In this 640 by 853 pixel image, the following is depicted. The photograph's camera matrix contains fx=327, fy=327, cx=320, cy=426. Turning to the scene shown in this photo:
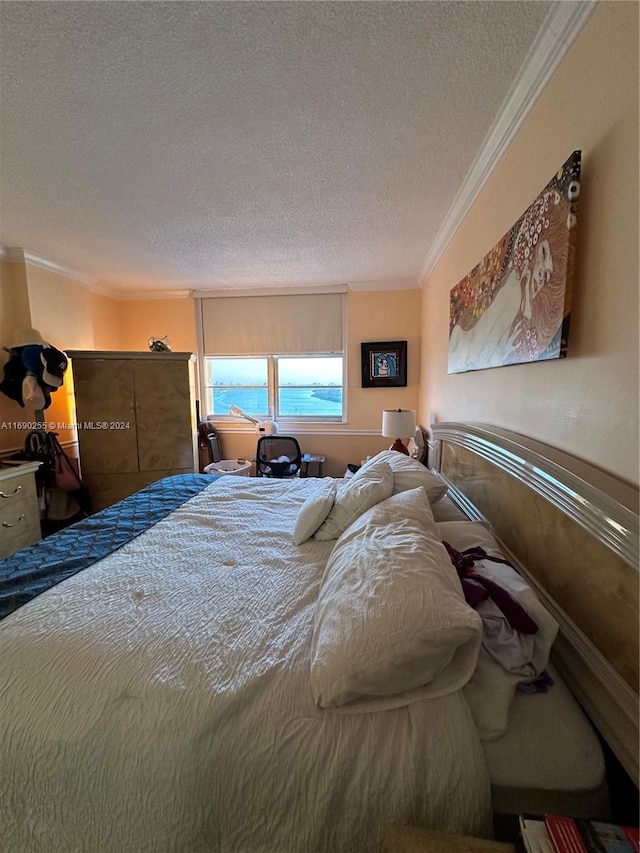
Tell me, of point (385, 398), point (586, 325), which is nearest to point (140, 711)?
point (586, 325)

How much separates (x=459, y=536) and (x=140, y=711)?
114cm

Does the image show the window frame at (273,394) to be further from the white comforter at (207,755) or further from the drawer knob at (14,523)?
the white comforter at (207,755)

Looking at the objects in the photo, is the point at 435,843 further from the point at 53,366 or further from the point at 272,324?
the point at 272,324

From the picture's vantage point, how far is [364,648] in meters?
0.73

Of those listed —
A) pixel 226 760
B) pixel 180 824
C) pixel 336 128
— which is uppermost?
pixel 336 128

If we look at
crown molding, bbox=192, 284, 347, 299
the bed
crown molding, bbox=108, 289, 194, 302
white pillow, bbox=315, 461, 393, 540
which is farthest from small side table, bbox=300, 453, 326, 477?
the bed

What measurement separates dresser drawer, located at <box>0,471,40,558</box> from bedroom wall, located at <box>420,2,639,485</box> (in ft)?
11.0

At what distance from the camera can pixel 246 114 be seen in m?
1.39

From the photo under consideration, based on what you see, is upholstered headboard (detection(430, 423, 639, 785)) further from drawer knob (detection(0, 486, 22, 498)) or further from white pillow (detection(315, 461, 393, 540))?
drawer knob (detection(0, 486, 22, 498))

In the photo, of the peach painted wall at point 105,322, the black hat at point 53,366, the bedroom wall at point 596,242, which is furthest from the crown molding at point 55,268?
the bedroom wall at point 596,242

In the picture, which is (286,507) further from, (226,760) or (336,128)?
(336,128)

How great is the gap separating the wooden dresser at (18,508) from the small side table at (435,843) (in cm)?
300

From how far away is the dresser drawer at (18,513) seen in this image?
94.7 inches

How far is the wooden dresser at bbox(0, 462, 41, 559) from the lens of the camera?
2406 mm
